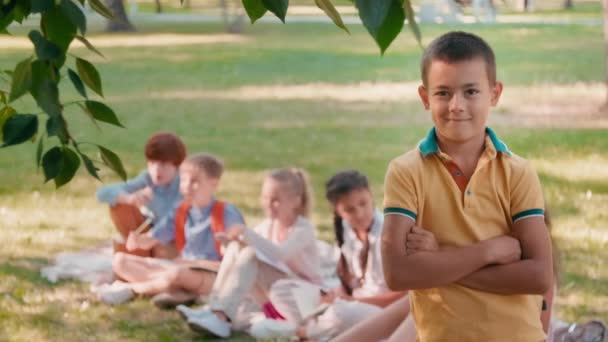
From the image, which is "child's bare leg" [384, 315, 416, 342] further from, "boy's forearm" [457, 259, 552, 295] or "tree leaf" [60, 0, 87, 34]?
"tree leaf" [60, 0, 87, 34]

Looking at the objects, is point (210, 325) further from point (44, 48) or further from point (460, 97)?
point (44, 48)

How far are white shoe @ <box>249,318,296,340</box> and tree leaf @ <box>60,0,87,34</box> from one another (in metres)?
3.44

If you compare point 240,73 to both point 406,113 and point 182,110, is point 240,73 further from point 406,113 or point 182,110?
point 406,113

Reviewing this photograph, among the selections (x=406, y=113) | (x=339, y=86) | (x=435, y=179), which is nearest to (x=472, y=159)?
(x=435, y=179)

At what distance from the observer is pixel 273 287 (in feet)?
20.3

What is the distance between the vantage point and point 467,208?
10.9 ft

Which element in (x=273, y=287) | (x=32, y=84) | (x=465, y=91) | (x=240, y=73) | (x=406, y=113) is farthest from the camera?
(x=240, y=73)

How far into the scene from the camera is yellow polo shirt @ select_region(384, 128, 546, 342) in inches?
131

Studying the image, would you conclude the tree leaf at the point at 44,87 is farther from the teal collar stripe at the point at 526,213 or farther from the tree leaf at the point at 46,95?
the teal collar stripe at the point at 526,213

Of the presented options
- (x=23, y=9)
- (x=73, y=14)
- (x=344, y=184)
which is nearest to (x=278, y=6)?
(x=73, y=14)

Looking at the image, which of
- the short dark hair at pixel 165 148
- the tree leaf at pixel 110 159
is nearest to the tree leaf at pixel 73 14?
the tree leaf at pixel 110 159

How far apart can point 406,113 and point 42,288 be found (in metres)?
8.68

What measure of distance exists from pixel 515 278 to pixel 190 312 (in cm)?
314

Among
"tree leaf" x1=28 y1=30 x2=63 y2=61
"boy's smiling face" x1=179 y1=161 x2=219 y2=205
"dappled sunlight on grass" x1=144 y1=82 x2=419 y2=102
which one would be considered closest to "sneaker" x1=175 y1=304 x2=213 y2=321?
"boy's smiling face" x1=179 y1=161 x2=219 y2=205
